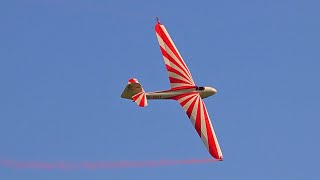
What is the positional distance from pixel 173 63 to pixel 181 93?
13.1 ft

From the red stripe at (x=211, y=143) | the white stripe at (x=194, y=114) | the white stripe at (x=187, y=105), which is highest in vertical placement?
the white stripe at (x=187, y=105)

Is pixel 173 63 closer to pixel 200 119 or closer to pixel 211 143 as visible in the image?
pixel 200 119

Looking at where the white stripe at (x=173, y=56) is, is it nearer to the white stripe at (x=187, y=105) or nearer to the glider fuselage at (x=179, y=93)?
the glider fuselage at (x=179, y=93)

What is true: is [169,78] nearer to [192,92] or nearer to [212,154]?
[192,92]

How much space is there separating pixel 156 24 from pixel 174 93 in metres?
9.87

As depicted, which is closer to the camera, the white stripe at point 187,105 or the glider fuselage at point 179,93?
the glider fuselage at point 179,93

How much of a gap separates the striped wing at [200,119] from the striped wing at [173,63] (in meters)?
1.68

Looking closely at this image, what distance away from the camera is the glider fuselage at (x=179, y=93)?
92706 millimetres

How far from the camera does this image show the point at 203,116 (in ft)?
302

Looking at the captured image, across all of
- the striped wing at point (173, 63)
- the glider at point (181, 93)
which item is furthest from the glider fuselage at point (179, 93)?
the striped wing at point (173, 63)

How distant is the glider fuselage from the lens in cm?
9271

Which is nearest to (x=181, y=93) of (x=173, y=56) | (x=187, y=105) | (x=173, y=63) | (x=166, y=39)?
(x=187, y=105)

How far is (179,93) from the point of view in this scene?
3701 inches

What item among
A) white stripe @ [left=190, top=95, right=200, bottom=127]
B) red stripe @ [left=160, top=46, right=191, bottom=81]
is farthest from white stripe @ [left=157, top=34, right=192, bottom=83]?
white stripe @ [left=190, top=95, right=200, bottom=127]
